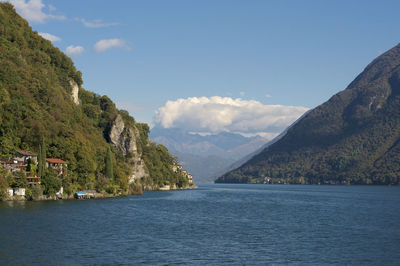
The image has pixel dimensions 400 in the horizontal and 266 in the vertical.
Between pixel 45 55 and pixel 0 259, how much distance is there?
485 ft

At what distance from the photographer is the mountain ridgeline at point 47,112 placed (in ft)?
423

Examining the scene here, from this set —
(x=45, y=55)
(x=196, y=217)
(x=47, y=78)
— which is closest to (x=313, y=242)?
(x=196, y=217)

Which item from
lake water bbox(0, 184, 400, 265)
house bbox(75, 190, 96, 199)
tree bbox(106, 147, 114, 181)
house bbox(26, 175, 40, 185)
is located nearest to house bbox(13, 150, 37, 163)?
house bbox(26, 175, 40, 185)

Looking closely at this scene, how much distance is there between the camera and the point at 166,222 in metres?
85.0

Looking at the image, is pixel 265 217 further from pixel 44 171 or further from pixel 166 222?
pixel 44 171

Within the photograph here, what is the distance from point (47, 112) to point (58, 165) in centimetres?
2358

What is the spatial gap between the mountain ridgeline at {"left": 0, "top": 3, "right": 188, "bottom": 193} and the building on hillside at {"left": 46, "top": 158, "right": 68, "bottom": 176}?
7.24ft

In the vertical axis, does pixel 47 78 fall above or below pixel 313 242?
above

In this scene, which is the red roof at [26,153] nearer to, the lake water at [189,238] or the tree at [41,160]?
the tree at [41,160]

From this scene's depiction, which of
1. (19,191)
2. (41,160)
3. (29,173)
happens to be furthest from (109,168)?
(19,191)

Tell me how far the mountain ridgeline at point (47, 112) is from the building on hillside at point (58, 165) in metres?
2.21

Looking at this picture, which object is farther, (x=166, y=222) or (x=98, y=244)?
(x=166, y=222)

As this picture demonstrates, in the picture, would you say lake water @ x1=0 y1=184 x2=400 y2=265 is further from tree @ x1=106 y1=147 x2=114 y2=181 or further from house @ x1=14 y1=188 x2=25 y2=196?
tree @ x1=106 y1=147 x2=114 y2=181

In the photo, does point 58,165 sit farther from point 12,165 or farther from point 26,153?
point 12,165
